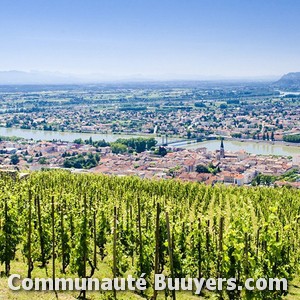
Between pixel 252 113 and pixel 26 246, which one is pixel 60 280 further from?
pixel 252 113

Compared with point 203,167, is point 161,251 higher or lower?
higher

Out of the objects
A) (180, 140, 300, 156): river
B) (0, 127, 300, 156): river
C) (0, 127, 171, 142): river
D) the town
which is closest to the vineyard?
the town

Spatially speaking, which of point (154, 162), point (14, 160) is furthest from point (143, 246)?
point (14, 160)

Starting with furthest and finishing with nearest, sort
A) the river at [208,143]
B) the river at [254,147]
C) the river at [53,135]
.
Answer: the river at [53,135]
the river at [208,143]
the river at [254,147]

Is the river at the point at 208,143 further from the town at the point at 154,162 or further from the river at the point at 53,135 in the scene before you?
the town at the point at 154,162

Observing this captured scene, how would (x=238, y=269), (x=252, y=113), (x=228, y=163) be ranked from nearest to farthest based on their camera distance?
(x=238, y=269), (x=228, y=163), (x=252, y=113)

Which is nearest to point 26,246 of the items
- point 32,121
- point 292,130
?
point 292,130

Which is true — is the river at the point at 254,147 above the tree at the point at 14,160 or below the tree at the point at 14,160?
below

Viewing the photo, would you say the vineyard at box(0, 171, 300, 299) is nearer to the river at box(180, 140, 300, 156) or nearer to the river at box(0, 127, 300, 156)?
the river at box(180, 140, 300, 156)

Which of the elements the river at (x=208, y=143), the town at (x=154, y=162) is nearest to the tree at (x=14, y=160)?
the town at (x=154, y=162)

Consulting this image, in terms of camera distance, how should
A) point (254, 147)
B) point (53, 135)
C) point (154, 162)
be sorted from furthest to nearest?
1. point (53, 135)
2. point (254, 147)
3. point (154, 162)

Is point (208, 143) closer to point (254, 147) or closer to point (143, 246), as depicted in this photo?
point (254, 147)
